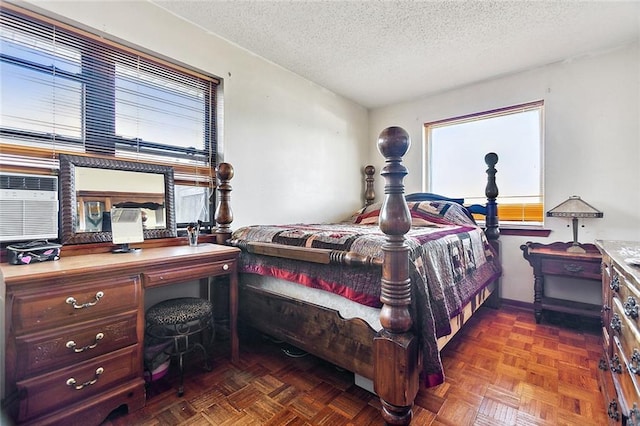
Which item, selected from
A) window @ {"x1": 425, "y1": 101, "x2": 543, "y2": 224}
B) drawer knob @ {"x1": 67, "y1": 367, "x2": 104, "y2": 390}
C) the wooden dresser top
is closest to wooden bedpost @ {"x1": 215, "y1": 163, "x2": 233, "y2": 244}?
the wooden dresser top

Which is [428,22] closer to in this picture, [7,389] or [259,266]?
[259,266]

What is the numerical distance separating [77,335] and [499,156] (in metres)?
3.47

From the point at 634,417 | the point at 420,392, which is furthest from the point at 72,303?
the point at 634,417

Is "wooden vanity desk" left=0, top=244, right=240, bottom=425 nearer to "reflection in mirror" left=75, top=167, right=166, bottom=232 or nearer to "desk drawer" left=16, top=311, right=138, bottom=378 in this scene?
"desk drawer" left=16, top=311, right=138, bottom=378

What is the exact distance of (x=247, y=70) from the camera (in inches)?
94.7

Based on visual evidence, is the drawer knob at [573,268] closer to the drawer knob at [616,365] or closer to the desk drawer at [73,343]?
the drawer knob at [616,365]

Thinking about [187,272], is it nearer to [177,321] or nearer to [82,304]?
[177,321]

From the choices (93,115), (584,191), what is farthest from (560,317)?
(93,115)

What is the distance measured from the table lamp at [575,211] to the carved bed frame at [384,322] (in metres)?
1.96

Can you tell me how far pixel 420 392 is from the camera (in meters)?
1.46

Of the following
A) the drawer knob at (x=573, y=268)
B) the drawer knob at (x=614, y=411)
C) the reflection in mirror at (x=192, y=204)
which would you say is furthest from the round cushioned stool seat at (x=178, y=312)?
the drawer knob at (x=573, y=268)

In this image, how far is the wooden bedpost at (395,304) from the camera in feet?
3.71

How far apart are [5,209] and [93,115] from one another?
66 centimetres

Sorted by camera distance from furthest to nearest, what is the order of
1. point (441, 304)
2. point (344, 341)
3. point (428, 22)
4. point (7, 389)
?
1. point (428, 22)
2. point (344, 341)
3. point (441, 304)
4. point (7, 389)
